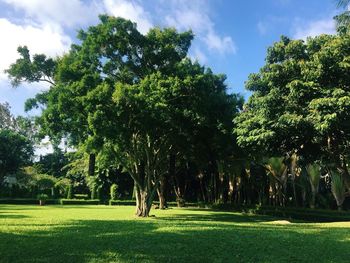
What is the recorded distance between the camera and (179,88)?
21.6 metres

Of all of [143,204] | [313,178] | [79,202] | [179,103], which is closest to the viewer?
[179,103]

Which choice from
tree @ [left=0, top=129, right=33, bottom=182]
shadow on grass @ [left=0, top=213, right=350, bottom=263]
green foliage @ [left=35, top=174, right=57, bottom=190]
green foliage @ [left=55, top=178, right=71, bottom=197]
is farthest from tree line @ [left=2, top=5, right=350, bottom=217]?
green foliage @ [left=35, top=174, right=57, bottom=190]

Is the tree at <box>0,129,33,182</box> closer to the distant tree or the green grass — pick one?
the distant tree

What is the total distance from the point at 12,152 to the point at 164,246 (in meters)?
47.4

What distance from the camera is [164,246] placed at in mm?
9898

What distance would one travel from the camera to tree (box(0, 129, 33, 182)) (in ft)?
173

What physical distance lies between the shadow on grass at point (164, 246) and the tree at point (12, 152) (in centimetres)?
4330

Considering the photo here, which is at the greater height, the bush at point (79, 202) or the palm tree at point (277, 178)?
the palm tree at point (277, 178)

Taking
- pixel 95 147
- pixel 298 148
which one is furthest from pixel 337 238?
pixel 95 147

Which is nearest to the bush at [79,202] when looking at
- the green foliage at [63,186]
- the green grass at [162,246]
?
the green foliage at [63,186]

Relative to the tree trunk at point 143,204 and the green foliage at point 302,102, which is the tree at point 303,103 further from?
the tree trunk at point 143,204

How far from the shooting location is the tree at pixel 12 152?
52.9 m

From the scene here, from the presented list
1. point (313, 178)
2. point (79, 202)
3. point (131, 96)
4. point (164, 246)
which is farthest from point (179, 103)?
point (79, 202)

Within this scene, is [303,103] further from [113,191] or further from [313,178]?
[113,191]
